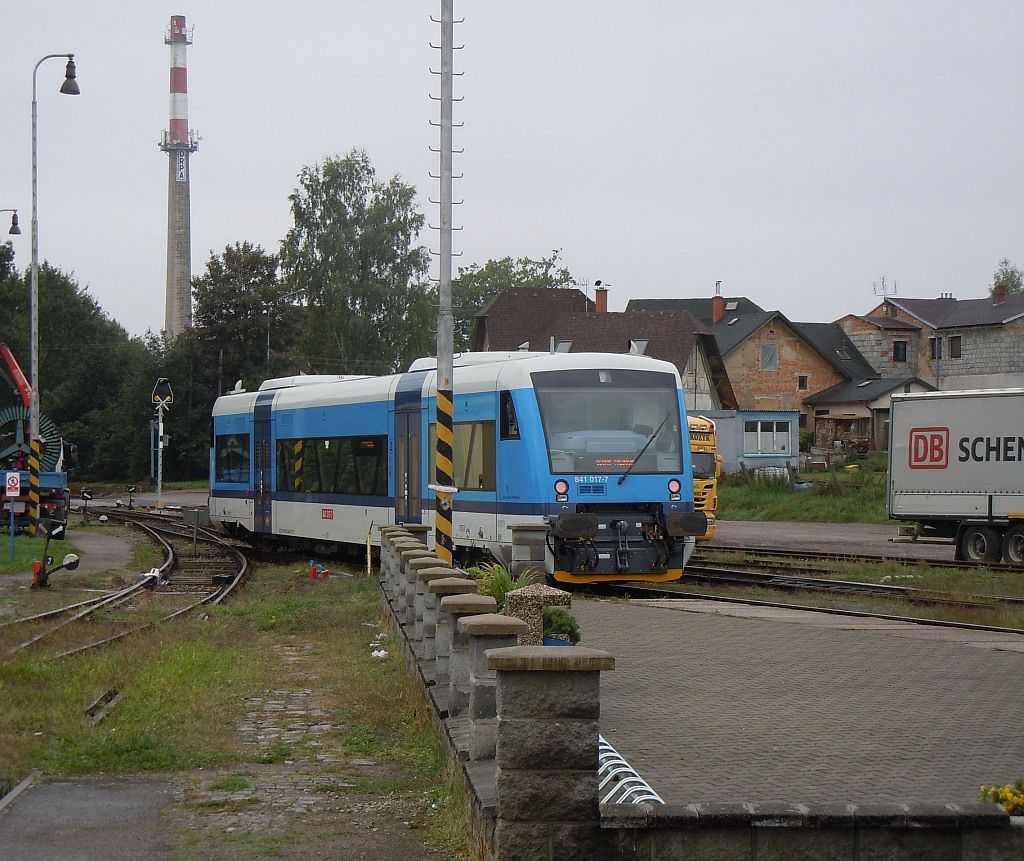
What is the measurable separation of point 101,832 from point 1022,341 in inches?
2886

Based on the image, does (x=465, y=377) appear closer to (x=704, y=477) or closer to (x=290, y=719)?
(x=290, y=719)

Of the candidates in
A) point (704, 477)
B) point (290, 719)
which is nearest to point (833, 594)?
point (704, 477)

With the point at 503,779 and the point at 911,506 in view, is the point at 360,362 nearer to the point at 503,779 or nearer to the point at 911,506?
the point at 911,506

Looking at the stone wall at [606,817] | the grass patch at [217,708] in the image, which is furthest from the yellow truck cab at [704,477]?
the stone wall at [606,817]

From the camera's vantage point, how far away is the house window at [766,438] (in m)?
59.4

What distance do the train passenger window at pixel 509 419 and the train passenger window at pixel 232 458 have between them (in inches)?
476

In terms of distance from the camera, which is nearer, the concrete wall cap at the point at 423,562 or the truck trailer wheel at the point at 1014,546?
the concrete wall cap at the point at 423,562

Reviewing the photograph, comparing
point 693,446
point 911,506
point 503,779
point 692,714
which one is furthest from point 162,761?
point 693,446

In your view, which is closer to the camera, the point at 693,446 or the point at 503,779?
the point at 503,779

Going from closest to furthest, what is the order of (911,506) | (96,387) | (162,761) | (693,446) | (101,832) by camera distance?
Result: (101,832), (162,761), (911,506), (693,446), (96,387)

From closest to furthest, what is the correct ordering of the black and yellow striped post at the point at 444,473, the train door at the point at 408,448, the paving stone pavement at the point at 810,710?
the paving stone pavement at the point at 810,710 < the black and yellow striped post at the point at 444,473 < the train door at the point at 408,448

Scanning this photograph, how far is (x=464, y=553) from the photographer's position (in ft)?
68.4

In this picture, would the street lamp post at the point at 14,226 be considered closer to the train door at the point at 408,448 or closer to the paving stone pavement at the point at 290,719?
the train door at the point at 408,448

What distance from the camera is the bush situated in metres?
10.6
